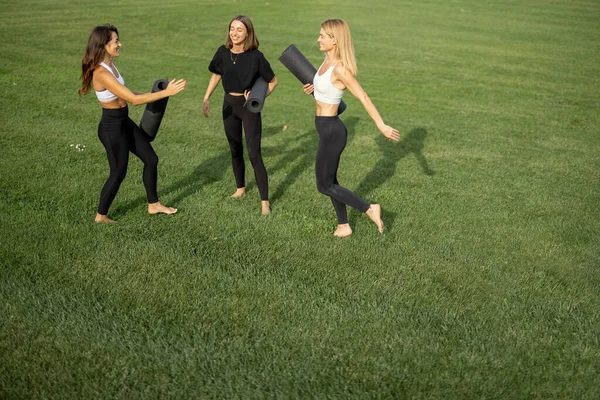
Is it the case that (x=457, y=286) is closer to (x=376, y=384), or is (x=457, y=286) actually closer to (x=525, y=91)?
(x=376, y=384)

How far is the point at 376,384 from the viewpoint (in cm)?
404

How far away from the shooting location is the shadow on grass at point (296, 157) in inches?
306

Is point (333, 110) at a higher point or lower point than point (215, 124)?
higher

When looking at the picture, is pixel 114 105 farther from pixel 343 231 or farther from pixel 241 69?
pixel 343 231

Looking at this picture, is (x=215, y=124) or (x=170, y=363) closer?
(x=170, y=363)

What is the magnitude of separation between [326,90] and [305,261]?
1772 mm

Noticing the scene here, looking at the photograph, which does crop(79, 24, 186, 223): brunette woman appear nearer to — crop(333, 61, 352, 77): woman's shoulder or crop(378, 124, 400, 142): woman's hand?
crop(333, 61, 352, 77): woman's shoulder

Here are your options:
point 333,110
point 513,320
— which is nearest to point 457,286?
point 513,320

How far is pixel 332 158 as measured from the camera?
5.91 meters

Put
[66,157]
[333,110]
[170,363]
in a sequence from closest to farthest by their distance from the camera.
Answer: [170,363] < [333,110] < [66,157]

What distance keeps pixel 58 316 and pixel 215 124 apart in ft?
21.0

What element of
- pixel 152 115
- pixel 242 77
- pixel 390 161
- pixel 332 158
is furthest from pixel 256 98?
pixel 390 161

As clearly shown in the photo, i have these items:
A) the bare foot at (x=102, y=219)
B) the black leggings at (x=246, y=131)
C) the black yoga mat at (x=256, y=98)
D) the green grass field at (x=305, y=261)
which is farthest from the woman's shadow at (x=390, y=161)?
the bare foot at (x=102, y=219)

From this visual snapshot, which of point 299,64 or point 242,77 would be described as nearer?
point 299,64
